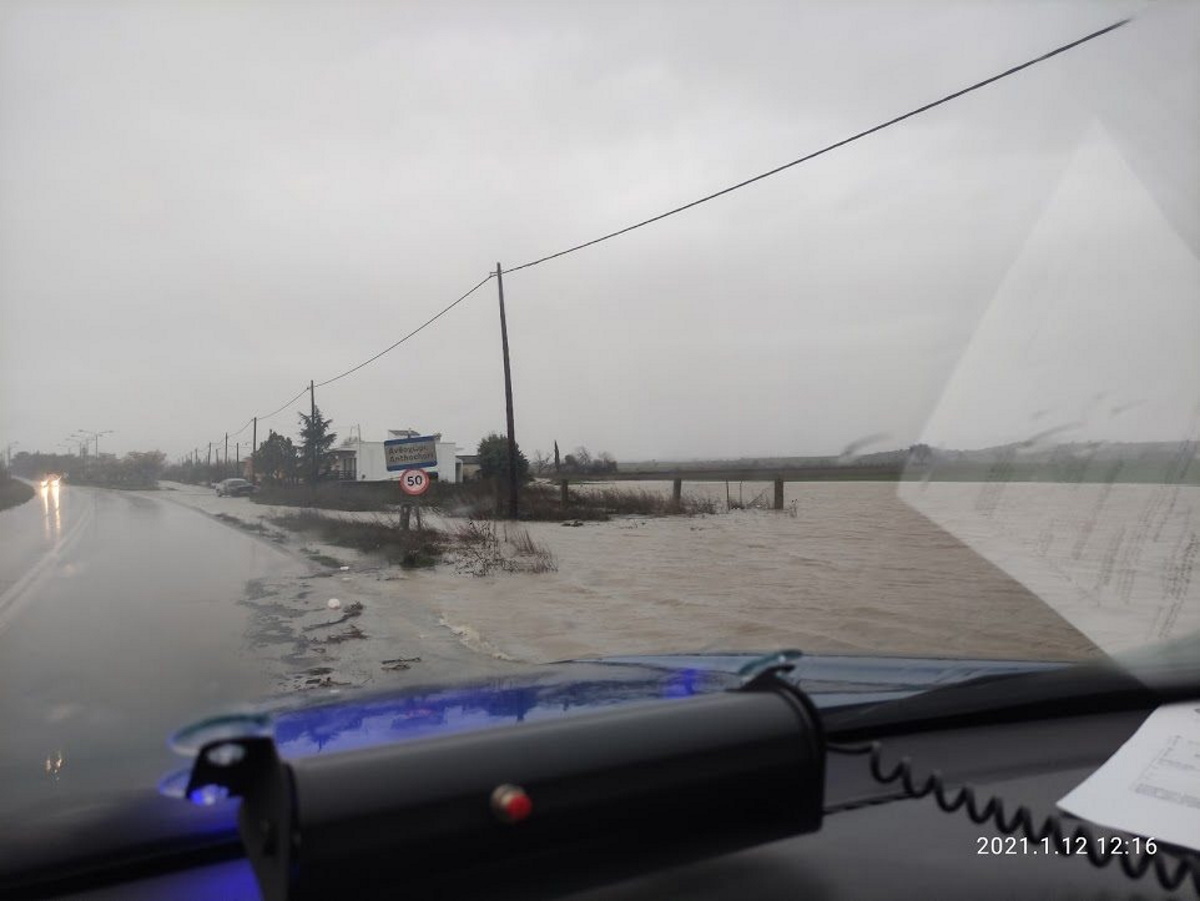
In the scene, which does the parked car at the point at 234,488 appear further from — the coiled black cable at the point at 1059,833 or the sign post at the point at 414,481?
the coiled black cable at the point at 1059,833

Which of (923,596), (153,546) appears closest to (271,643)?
(923,596)

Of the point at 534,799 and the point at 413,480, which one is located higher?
the point at 413,480

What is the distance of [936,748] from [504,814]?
199 cm

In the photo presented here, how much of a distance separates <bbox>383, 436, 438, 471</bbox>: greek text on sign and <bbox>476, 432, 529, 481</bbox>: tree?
4679mm

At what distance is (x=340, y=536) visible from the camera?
20.4 metres

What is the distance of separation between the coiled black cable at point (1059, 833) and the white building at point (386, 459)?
1355cm

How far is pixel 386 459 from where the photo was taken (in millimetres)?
16484

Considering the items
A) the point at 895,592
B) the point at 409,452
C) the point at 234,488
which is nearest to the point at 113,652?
the point at 409,452

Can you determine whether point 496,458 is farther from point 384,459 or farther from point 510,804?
point 510,804

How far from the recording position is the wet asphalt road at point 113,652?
376 centimetres

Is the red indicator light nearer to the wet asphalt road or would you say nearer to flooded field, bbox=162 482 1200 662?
the wet asphalt road

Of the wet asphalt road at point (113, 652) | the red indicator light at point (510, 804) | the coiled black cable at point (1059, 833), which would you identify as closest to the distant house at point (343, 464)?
the wet asphalt road at point (113, 652)

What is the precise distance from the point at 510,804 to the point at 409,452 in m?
14.9

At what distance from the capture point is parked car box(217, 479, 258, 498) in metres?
42.3
